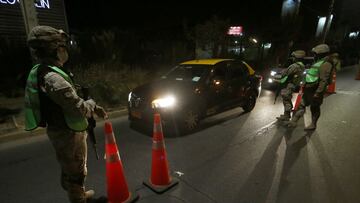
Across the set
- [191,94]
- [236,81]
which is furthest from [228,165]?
[236,81]

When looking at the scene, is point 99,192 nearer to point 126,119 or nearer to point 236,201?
point 236,201

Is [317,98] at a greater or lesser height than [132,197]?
greater

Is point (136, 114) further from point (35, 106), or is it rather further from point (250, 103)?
point (250, 103)

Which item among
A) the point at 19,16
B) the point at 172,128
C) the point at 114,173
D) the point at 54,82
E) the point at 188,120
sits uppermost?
the point at 19,16

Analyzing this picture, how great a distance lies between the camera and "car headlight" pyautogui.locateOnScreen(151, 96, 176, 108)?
4582mm

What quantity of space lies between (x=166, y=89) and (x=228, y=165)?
222 centimetres

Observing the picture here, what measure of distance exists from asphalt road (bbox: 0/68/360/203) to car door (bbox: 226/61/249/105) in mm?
820

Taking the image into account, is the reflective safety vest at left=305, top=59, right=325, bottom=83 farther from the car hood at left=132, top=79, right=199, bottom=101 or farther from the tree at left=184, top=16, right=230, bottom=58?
the tree at left=184, top=16, right=230, bottom=58

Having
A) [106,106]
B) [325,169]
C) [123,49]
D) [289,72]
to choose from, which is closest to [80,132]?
A: [325,169]

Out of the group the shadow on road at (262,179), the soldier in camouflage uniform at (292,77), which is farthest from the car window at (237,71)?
the shadow on road at (262,179)

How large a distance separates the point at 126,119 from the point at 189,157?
2789 millimetres

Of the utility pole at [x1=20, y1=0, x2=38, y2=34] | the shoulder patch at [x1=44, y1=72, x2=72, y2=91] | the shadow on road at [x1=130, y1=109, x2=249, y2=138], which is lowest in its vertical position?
the shadow on road at [x1=130, y1=109, x2=249, y2=138]

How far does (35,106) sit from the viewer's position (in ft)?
6.44

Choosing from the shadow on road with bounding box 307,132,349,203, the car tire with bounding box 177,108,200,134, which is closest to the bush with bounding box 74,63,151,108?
the car tire with bounding box 177,108,200,134
